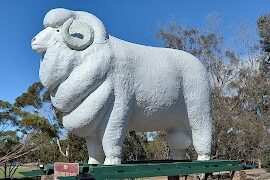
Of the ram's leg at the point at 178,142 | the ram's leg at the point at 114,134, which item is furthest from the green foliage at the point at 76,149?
the ram's leg at the point at 114,134

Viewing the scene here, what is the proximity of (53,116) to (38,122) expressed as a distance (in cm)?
405

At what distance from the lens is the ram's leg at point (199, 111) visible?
5.21 metres

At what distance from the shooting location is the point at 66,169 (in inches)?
161

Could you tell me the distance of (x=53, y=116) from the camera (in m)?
22.6

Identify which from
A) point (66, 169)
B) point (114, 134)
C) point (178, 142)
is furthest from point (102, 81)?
point (178, 142)

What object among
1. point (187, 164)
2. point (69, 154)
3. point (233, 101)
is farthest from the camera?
point (69, 154)

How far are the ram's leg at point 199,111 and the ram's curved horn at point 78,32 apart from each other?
1.42 meters

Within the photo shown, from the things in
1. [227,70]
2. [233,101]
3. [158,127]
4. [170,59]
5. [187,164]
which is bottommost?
[187,164]

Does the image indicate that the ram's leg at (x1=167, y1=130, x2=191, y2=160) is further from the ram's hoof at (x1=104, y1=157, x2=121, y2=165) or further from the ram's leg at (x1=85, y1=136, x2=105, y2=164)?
the ram's hoof at (x1=104, y1=157, x2=121, y2=165)

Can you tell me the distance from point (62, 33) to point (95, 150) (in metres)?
1.42

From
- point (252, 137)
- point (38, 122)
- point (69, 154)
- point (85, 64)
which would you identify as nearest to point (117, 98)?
point (85, 64)

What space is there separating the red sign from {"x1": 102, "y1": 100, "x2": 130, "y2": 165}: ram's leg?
0.48 m

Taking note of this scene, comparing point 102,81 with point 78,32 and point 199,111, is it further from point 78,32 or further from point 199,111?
point 199,111

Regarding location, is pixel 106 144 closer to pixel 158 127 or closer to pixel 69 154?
pixel 158 127
